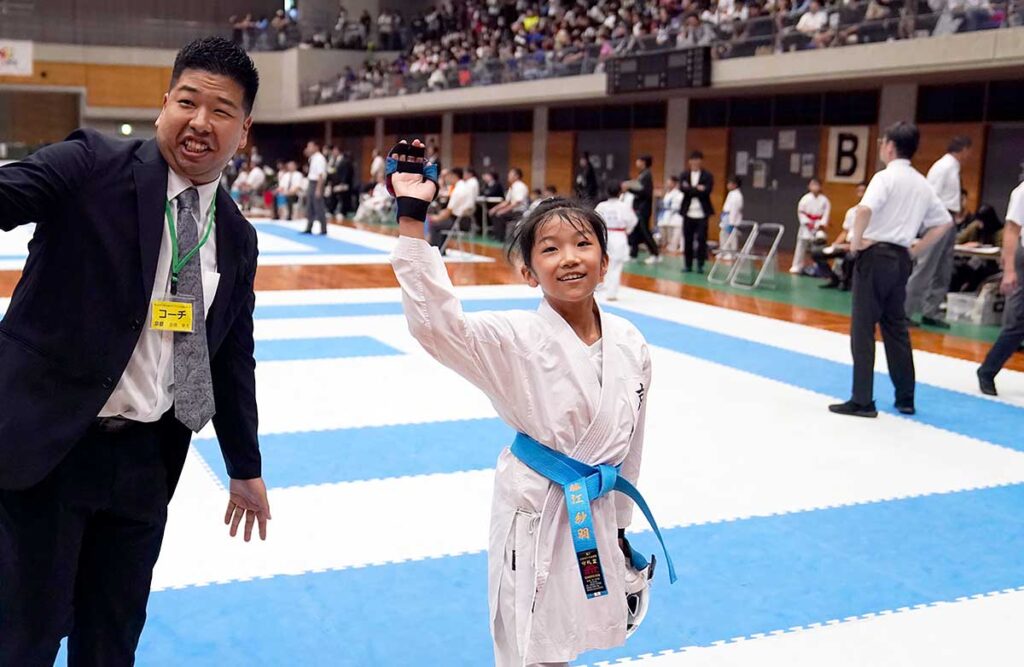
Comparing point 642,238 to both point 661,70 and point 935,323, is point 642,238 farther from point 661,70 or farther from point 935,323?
point 935,323

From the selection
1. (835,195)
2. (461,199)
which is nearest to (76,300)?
(461,199)

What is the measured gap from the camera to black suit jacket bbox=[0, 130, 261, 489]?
196 centimetres

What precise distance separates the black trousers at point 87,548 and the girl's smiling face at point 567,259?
91 cm

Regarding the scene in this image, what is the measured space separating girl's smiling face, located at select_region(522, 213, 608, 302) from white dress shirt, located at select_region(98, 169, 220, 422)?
30.7 inches

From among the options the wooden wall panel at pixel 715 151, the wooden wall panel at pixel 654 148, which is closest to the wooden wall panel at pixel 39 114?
the wooden wall panel at pixel 654 148

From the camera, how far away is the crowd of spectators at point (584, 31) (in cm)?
1376

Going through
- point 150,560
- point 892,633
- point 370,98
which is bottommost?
point 892,633

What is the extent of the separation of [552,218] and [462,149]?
2720 centimetres

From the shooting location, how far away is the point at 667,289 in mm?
13125

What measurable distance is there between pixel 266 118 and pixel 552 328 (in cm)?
3680

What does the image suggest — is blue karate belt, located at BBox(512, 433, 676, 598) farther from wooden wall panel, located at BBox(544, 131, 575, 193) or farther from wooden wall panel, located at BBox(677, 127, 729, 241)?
wooden wall panel, located at BBox(544, 131, 575, 193)

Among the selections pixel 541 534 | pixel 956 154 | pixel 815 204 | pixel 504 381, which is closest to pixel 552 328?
pixel 504 381

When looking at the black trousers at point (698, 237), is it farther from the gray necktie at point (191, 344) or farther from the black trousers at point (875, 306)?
the gray necktie at point (191, 344)

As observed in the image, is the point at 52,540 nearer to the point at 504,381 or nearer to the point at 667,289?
the point at 504,381
